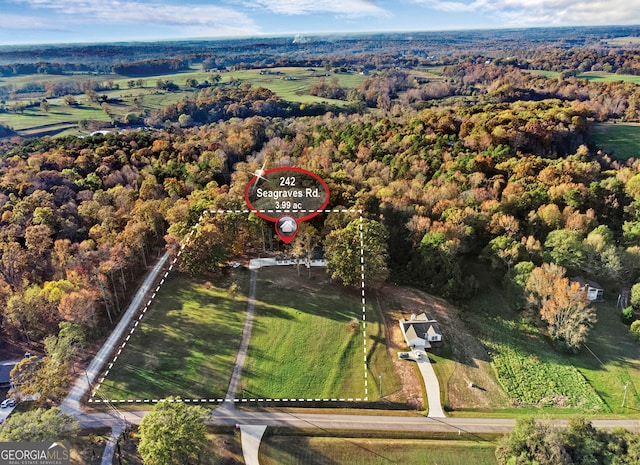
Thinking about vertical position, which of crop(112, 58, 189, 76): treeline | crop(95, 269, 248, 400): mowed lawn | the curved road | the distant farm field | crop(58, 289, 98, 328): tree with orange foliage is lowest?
the curved road

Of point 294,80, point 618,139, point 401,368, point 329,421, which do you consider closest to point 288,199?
point 401,368

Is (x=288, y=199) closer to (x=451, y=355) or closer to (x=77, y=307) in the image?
(x=77, y=307)

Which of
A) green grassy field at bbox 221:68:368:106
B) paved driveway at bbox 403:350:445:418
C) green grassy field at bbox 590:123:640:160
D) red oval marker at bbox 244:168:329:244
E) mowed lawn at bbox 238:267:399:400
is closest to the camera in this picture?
paved driveway at bbox 403:350:445:418

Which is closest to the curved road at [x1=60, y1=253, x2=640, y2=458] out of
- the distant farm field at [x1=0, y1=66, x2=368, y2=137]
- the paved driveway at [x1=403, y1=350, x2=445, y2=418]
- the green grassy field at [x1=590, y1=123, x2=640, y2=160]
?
the paved driveway at [x1=403, y1=350, x2=445, y2=418]

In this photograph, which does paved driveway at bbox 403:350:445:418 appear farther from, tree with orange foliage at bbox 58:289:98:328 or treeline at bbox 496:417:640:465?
tree with orange foliage at bbox 58:289:98:328

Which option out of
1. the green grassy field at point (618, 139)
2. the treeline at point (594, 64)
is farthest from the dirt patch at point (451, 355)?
the treeline at point (594, 64)

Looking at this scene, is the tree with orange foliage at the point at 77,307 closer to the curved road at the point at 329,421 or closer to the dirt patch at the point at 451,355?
the curved road at the point at 329,421
